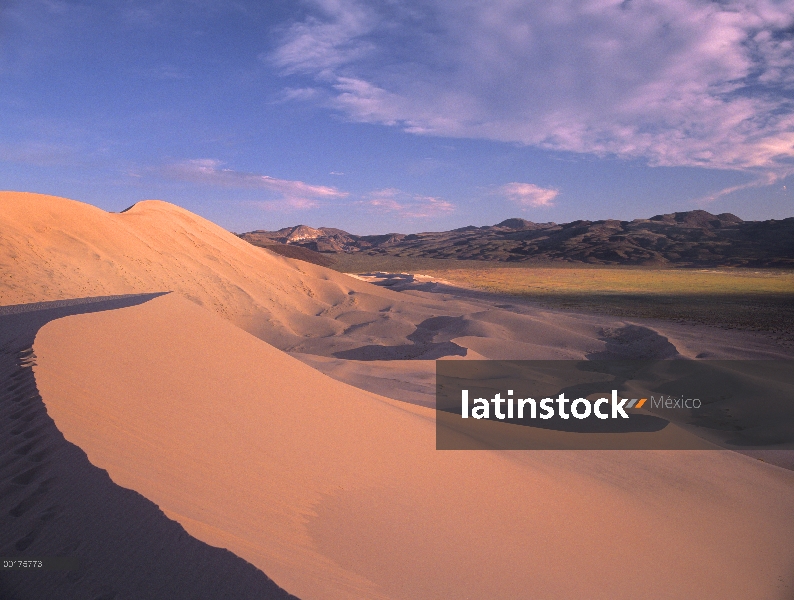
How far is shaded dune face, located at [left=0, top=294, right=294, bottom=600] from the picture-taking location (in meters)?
2.00

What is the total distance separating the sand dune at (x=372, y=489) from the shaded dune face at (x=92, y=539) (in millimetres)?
111

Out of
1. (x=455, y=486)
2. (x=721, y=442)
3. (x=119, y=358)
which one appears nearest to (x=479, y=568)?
(x=455, y=486)

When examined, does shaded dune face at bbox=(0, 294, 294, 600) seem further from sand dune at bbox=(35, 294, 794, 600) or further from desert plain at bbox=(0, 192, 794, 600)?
sand dune at bbox=(35, 294, 794, 600)

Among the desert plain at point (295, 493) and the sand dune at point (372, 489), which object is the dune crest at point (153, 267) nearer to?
the desert plain at point (295, 493)

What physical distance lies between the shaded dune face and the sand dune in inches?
4.4

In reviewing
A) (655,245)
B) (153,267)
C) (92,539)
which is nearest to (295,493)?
(92,539)

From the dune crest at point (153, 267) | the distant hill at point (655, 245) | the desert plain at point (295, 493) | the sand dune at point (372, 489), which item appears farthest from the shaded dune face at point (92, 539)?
the distant hill at point (655, 245)

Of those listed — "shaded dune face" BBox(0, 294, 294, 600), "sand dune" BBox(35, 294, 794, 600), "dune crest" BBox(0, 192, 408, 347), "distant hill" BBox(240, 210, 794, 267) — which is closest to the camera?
"shaded dune face" BBox(0, 294, 294, 600)

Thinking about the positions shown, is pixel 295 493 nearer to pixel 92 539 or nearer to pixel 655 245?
pixel 92 539

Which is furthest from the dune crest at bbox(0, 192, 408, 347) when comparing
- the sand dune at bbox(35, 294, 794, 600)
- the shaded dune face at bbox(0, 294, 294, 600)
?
the shaded dune face at bbox(0, 294, 294, 600)

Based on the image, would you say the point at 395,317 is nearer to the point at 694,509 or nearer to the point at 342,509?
the point at 694,509

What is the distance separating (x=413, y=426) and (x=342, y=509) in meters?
2.63

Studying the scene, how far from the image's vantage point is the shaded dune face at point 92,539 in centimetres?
200

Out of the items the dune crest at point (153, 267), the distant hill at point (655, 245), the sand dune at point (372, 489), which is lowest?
the sand dune at point (372, 489)
